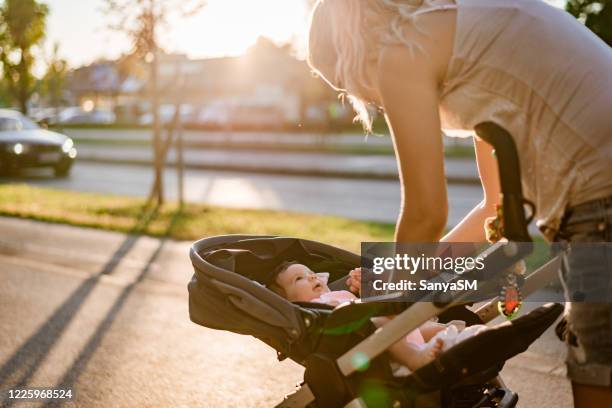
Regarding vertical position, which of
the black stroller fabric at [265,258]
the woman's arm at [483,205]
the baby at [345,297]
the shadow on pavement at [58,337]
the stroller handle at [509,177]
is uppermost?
the stroller handle at [509,177]

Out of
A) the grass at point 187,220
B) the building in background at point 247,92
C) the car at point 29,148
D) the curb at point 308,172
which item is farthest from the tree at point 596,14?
the building in background at point 247,92

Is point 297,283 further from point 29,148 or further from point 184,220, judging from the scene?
point 29,148

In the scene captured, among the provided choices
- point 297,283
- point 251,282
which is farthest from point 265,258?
point 251,282

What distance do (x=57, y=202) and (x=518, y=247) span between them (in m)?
11.7

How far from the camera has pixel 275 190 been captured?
1622 centimetres

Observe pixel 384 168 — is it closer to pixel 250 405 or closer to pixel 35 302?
pixel 35 302

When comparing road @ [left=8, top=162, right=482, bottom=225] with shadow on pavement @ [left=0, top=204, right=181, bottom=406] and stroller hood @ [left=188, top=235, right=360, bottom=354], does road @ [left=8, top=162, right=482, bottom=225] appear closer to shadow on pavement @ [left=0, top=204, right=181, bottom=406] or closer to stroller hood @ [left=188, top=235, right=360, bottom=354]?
shadow on pavement @ [left=0, top=204, right=181, bottom=406]

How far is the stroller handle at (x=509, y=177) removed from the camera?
7.04 feet

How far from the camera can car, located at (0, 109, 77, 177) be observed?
64.0ft

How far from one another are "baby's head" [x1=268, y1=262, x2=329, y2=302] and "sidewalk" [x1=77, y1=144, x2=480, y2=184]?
1449 cm

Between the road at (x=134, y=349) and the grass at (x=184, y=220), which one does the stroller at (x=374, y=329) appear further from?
the grass at (x=184, y=220)

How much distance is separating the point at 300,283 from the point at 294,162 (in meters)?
19.4

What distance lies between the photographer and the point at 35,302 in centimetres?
640

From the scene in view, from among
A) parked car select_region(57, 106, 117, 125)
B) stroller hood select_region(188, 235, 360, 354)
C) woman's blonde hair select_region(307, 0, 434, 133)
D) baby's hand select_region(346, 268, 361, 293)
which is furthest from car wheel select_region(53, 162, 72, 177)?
parked car select_region(57, 106, 117, 125)
